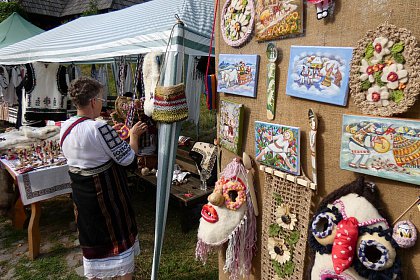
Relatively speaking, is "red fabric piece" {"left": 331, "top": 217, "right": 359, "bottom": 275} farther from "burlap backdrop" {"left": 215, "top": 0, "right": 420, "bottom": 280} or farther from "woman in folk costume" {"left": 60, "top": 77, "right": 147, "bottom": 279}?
"woman in folk costume" {"left": 60, "top": 77, "right": 147, "bottom": 279}

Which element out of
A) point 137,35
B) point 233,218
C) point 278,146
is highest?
point 137,35

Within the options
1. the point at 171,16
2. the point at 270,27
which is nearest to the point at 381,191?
the point at 270,27

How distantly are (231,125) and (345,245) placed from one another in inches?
30.8

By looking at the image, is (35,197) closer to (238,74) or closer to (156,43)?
(156,43)

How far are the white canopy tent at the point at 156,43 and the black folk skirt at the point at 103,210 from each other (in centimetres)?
30

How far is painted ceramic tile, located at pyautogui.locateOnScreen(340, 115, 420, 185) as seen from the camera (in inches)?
35.4

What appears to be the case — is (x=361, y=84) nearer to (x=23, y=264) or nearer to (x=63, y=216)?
(x=23, y=264)

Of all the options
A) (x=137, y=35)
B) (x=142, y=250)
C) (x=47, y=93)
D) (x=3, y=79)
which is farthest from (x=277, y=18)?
(x=3, y=79)

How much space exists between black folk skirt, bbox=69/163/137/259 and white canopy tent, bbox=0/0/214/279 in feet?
0.99

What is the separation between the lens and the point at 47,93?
177 inches

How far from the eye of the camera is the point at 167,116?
1742 millimetres

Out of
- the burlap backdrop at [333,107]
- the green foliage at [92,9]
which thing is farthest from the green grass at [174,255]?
the green foliage at [92,9]

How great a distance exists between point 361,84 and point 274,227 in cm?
71

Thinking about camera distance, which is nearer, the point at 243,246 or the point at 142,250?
the point at 243,246
